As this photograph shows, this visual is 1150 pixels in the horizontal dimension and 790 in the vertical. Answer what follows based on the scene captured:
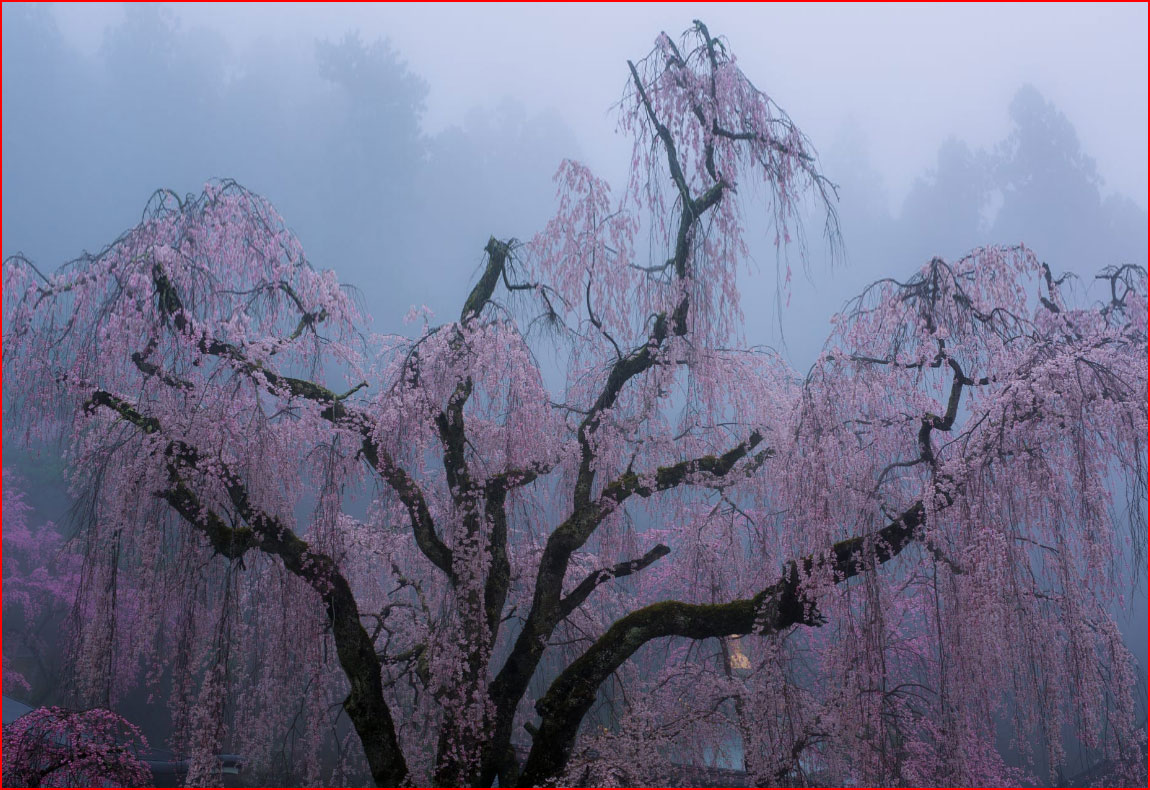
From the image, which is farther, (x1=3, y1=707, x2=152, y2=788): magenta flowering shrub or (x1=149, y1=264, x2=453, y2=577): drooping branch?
(x1=149, y1=264, x2=453, y2=577): drooping branch

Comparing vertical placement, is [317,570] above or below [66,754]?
above

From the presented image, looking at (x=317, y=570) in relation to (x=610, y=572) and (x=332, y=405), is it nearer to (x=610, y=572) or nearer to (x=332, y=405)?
(x=332, y=405)

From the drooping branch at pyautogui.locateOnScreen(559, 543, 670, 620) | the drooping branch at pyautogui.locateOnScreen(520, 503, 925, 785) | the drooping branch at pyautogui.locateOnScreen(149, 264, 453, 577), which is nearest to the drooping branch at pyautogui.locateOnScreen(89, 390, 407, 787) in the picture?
the drooping branch at pyautogui.locateOnScreen(149, 264, 453, 577)

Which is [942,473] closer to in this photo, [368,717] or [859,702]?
[859,702]

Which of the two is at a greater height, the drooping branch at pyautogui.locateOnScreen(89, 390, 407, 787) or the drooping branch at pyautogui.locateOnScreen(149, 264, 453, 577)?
the drooping branch at pyautogui.locateOnScreen(149, 264, 453, 577)

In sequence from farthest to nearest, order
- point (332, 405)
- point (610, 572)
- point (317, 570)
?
point (610, 572)
point (332, 405)
point (317, 570)

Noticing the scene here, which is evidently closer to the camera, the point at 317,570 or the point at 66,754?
the point at 66,754

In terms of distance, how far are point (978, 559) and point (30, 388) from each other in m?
6.08

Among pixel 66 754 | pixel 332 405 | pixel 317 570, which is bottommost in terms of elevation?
pixel 66 754

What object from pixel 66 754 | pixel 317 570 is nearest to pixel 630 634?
pixel 317 570

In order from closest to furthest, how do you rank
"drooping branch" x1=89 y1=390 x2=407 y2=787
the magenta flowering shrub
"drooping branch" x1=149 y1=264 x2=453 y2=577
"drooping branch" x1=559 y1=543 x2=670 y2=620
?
the magenta flowering shrub, "drooping branch" x1=149 y1=264 x2=453 y2=577, "drooping branch" x1=89 y1=390 x2=407 y2=787, "drooping branch" x1=559 y1=543 x2=670 y2=620

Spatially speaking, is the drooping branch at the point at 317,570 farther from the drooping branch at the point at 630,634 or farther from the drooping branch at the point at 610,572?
the drooping branch at the point at 610,572

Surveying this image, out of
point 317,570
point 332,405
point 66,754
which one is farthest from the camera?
point 332,405

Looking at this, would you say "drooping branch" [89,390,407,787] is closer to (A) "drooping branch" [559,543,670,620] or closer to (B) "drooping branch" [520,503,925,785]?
(B) "drooping branch" [520,503,925,785]
